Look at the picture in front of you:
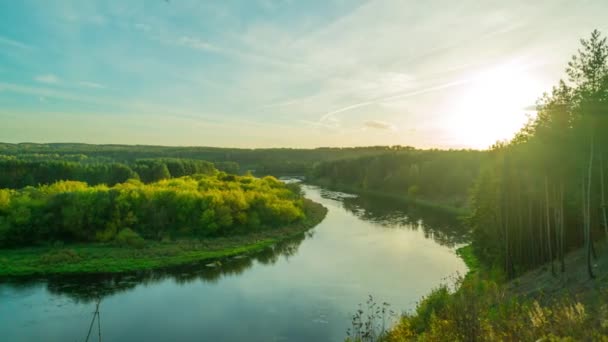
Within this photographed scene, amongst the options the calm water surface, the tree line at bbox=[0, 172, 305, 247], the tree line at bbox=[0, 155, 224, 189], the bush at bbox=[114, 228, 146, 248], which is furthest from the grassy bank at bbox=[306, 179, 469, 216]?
the tree line at bbox=[0, 155, 224, 189]

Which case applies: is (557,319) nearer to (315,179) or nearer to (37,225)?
(37,225)

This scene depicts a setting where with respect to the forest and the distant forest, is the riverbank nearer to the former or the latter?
the distant forest

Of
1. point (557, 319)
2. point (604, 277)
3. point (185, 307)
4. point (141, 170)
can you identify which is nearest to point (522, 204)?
point (604, 277)

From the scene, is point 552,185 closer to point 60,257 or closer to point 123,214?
point 60,257

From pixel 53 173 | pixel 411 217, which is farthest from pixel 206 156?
pixel 411 217

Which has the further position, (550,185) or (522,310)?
(550,185)

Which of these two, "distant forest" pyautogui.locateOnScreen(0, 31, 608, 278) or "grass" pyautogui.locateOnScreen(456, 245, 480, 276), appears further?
"grass" pyautogui.locateOnScreen(456, 245, 480, 276)

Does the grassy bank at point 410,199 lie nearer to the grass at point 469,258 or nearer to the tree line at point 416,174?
the tree line at point 416,174

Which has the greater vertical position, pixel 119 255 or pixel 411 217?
pixel 119 255
